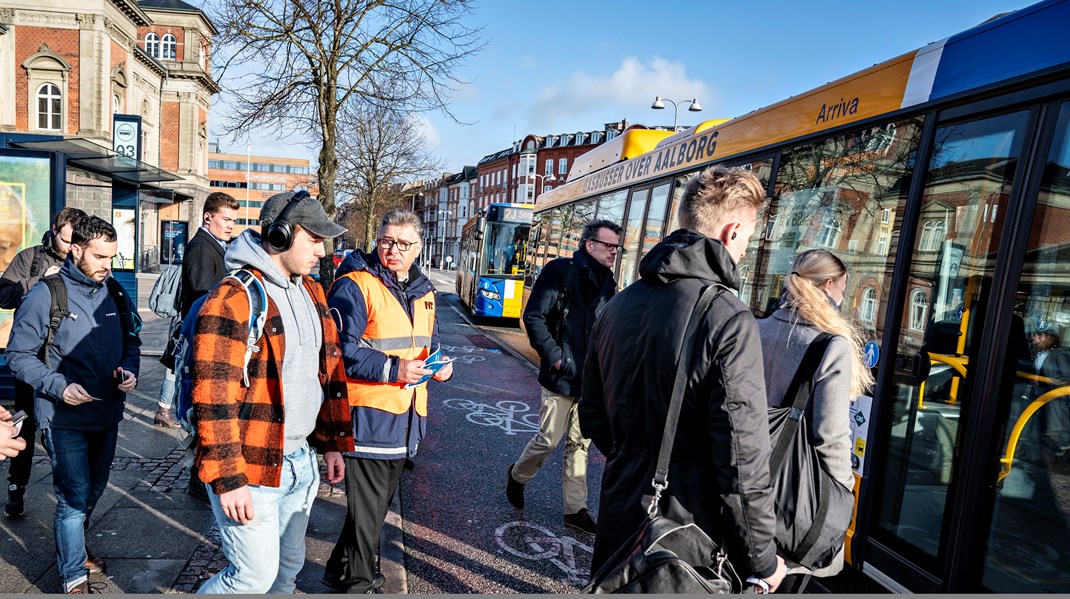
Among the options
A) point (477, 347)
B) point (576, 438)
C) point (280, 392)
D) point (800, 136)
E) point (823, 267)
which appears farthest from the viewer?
point (477, 347)

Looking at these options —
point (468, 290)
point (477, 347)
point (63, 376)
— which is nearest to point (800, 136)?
point (63, 376)

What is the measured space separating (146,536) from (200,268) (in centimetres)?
184

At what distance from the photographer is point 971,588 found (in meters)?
3.19

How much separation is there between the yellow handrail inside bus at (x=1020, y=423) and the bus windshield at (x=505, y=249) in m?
17.2

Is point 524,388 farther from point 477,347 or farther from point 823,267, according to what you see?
point 823,267

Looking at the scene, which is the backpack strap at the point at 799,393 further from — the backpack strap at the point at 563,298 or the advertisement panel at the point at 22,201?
the advertisement panel at the point at 22,201

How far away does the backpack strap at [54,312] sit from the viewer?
142 inches

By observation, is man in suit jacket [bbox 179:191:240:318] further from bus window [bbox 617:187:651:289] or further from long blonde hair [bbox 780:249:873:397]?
bus window [bbox 617:187:651:289]

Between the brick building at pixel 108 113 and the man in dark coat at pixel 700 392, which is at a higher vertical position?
the brick building at pixel 108 113

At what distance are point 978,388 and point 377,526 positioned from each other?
289cm

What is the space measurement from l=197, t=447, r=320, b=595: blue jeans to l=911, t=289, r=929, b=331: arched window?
309 cm

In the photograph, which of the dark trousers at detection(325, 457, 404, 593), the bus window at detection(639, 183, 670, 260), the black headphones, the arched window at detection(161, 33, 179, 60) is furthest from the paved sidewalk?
the arched window at detection(161, 33, 179, 60)

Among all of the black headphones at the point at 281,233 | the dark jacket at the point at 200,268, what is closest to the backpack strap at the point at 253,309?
the black headphones at the point at 281,233

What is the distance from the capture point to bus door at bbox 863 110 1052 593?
332cm
